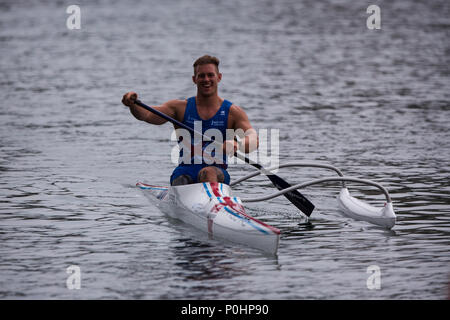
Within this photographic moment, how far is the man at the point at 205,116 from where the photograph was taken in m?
11.2

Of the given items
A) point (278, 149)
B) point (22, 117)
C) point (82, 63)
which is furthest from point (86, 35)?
point (278, 149)

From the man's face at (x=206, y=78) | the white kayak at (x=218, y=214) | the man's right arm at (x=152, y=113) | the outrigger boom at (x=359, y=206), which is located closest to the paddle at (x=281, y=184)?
the man's right arm at (x=152, y=113)

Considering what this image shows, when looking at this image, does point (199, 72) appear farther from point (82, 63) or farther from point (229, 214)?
point (82, 63)

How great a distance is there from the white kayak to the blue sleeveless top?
1.41 feet

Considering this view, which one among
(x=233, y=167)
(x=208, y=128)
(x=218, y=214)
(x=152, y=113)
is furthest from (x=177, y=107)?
(x=233, y=167)

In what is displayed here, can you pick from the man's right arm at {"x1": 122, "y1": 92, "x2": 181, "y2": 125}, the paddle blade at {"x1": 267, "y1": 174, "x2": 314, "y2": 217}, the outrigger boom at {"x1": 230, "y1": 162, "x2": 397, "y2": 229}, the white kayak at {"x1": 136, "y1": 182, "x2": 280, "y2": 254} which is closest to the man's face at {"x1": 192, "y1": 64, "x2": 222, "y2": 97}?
the man's right arm at {"x1": 122, "y1": 92, "x2": 181, "y2": 125}

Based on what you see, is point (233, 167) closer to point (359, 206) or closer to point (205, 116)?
point (359, 206)

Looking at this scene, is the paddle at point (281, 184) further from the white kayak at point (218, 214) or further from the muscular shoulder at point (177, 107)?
the white kayak at point (218, 214)

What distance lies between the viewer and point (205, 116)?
1134 centimetres

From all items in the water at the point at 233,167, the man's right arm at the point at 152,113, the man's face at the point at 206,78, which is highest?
the man's face at the point at 206,78

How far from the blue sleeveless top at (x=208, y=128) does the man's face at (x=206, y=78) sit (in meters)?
0.27

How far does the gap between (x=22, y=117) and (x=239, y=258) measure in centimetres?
1261

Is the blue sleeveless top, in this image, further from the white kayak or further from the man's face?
the white kayak

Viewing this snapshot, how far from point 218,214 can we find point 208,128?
53.3 inches
